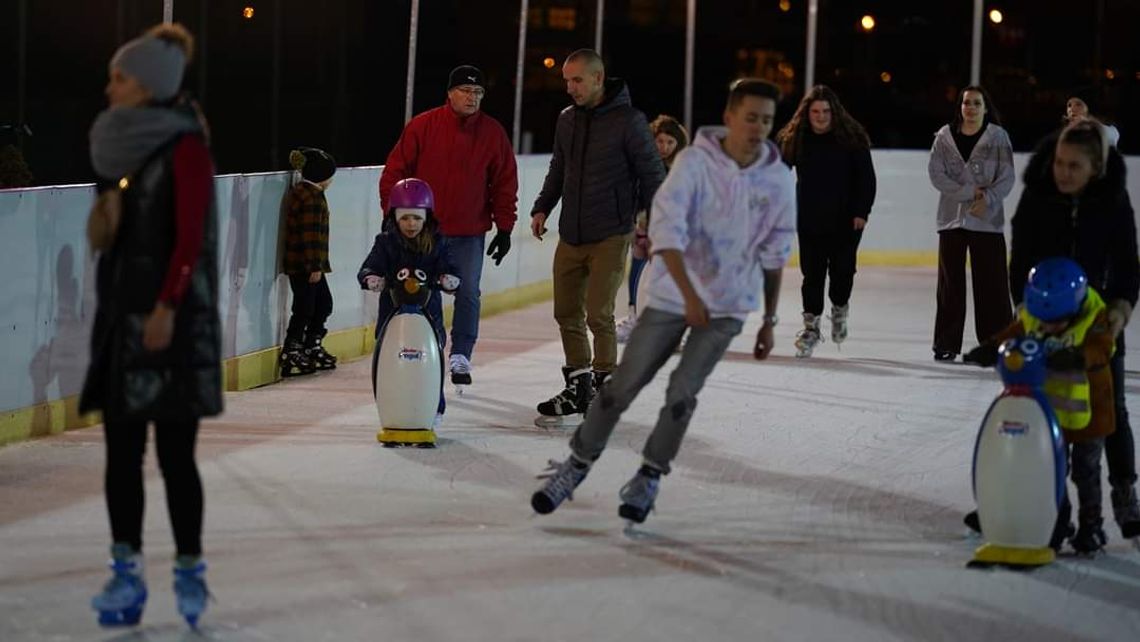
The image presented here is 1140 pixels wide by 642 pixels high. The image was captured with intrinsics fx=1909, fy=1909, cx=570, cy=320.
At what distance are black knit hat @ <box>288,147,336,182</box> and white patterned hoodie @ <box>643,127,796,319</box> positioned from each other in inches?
156

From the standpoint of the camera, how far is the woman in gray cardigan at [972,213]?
10.2m

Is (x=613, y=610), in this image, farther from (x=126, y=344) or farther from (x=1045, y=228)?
(x=1045, y=228)

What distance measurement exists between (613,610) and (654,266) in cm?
130

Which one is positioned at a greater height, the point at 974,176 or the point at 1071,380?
the point at 974,176

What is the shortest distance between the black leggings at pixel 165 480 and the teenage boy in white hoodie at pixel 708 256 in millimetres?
1636

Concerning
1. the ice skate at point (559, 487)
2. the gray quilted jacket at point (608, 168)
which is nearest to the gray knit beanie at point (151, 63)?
the ice skate at point (559, 487)

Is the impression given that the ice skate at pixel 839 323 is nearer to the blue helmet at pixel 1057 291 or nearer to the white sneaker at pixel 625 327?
the white sneaker at pixel 625 327

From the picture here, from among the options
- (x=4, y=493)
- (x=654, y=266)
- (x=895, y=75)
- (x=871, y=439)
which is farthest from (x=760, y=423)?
(x=895, y=75)

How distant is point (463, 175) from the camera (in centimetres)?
880

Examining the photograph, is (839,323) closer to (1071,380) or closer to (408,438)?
(408,438)

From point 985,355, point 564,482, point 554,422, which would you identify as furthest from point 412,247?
point 985,355

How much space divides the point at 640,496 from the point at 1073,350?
135 centimetres

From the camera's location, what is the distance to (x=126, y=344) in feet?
14.4

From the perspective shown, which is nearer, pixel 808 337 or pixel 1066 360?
pixel 1066 360
